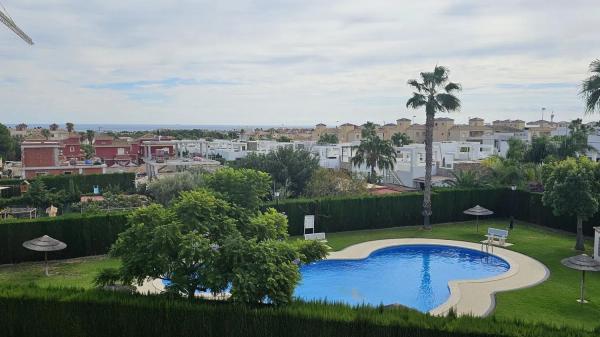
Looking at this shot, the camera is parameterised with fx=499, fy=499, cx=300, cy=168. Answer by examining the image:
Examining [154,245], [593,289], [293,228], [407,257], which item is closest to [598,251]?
[593,289]

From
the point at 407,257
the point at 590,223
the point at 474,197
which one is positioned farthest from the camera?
the point at 474,197

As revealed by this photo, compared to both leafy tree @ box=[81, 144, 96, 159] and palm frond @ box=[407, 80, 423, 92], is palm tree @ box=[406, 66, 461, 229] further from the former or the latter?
leafy tree @ box=[81, 144, 96, 159]

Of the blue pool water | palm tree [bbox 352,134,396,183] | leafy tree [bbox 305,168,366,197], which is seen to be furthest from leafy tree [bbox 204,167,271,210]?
palm tree [bbox 352,134,396,183]

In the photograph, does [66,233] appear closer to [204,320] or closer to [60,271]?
[60,271]

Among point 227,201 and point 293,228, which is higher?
point 227,201

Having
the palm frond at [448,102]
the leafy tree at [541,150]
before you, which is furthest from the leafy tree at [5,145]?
the leafy tree at [541,150]

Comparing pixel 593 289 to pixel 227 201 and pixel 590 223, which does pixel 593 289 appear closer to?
pixel 590 223

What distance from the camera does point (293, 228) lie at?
25953 millimetres

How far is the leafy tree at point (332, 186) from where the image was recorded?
31281mm

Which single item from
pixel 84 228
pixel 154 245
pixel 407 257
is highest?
pixel 154 245

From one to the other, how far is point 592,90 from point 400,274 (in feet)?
41.9

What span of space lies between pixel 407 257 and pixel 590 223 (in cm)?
978

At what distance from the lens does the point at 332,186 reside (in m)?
31.4

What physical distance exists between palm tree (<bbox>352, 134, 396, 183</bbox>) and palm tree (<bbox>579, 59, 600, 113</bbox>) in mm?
20057
